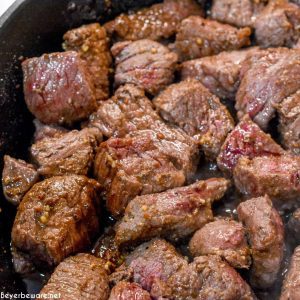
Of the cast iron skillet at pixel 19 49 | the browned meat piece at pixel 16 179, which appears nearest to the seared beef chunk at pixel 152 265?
the cast iron skillet at pixel 19 49

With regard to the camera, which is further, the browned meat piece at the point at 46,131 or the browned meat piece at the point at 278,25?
the browned meat piece at the point at 278,25

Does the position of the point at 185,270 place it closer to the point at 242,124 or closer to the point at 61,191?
the point at 61,191

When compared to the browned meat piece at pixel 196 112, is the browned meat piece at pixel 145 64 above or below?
above

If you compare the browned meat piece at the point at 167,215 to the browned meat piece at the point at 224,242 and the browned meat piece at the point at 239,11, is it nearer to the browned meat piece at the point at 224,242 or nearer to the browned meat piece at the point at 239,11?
the browned meat piece at the point at 224,242

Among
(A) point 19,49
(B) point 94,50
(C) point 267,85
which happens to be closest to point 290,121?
(C) point 267,85

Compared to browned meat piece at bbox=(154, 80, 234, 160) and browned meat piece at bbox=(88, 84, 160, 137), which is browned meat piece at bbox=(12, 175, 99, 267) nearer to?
browned meat piece at bbox=(88, 84, 160, 137)
